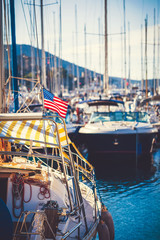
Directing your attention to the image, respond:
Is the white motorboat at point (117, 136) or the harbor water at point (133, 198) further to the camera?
the white motorboat at point (117, 136)

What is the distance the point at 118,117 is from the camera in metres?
16.9

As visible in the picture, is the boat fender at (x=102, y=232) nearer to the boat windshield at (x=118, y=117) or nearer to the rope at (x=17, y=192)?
the rope at (x=17, y=192)

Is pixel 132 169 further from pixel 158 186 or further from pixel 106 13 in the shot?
pixel 106 13

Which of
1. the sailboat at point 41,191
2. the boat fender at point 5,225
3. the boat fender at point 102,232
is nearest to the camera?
the boat fender at point 5,225

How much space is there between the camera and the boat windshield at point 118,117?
55.3ft

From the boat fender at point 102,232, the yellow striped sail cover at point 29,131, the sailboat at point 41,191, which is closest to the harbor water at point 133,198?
the boat fender at point 102,232

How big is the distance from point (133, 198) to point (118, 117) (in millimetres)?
6773

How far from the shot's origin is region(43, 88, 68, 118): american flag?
7.91 m

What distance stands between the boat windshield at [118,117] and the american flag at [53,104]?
26.5 ft

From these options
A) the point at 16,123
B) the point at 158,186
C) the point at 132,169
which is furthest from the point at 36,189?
the point at 132,169

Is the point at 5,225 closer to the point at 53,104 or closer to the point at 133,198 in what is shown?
the point at 53,104

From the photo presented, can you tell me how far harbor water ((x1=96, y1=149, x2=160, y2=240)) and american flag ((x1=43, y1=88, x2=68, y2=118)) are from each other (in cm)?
366

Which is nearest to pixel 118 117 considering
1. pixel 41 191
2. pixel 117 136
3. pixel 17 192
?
pixel 117 136

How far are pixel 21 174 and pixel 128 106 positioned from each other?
21.5 m
